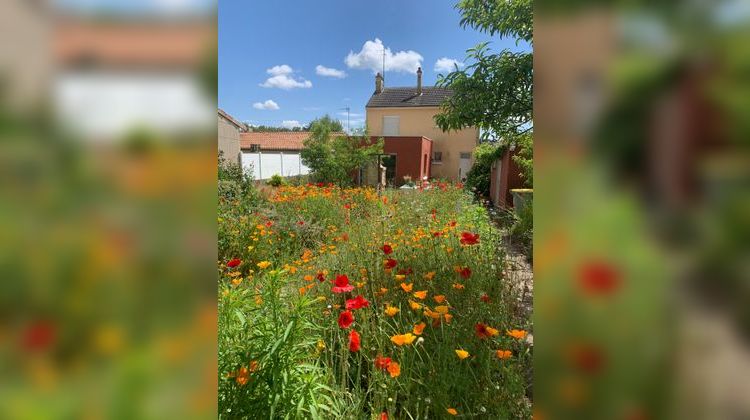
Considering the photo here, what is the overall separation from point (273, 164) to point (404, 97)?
37.2 feet

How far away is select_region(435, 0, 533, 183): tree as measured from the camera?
333 cm

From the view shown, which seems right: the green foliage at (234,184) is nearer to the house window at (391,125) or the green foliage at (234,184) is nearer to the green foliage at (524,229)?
the green foliage at (524,229)

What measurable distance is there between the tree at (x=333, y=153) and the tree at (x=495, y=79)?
33.1ft

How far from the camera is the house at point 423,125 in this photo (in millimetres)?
22062
